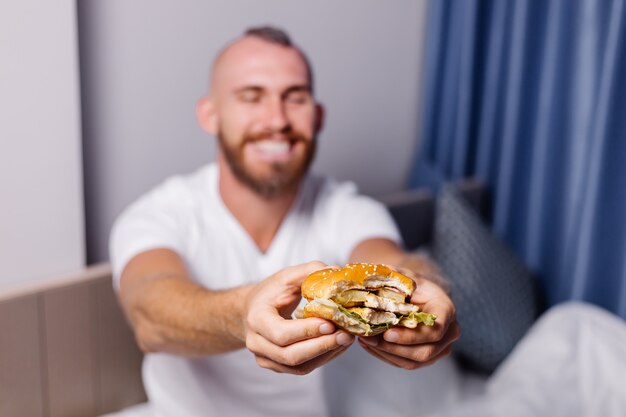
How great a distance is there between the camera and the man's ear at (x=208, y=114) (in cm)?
151

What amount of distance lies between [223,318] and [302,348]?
0.21m

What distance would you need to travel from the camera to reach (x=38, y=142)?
1422mm

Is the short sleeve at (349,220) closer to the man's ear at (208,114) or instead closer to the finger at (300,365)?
the man's ear at (208,114)

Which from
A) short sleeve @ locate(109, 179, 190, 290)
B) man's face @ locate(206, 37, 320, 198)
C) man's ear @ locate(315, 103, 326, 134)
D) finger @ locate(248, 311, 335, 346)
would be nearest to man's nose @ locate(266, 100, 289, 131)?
man's face @ locate(206, 37, 320, 198)

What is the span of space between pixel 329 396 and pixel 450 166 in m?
0.98

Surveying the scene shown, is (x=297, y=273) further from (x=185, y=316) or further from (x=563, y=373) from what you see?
(x=563, y=373)

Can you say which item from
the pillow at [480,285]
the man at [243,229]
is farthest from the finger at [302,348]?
the pillow at [480,285]

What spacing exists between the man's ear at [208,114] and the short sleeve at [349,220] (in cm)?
27

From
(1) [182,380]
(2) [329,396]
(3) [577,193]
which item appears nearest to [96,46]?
(1) [182,380]

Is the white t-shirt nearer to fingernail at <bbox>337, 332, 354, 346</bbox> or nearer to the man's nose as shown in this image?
the man's nose

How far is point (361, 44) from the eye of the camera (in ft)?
6.86

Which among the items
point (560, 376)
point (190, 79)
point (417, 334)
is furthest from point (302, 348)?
point (190, 79)

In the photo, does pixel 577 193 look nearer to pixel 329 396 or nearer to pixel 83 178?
pixel 329 396

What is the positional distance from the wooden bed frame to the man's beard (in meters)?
0.33
